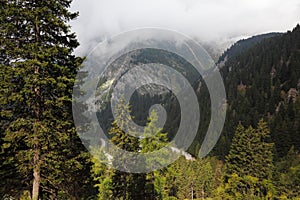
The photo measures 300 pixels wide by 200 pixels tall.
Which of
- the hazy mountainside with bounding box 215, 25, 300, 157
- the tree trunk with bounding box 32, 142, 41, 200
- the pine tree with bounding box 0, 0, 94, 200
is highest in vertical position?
the hazy mountainside with bounding box 215, 25, 300, 157

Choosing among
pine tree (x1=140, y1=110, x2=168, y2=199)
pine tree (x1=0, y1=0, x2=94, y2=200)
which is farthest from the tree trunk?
pine tree (x1=140, y1=110, x2=168, y2=199)

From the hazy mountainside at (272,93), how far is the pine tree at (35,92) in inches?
3489

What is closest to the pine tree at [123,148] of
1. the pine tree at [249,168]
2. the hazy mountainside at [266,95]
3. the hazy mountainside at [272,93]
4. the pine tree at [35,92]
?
the pine tree at [35,92]

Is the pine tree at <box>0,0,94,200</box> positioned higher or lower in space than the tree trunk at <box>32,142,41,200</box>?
higher

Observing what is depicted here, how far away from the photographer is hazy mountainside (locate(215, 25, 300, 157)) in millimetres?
102188

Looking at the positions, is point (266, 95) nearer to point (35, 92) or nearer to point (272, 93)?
point (272, 93)

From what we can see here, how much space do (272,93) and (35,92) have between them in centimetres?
15180

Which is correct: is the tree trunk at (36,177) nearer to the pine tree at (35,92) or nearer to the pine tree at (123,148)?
the pine tree at (35,92)

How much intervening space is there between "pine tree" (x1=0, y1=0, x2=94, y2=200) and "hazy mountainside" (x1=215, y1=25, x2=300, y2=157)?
291 feet

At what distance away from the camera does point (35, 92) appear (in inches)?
545

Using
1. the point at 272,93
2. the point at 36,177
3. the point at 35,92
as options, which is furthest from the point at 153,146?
the point at 272,93

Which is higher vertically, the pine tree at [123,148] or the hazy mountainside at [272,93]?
the hazy mountainside at [272,93]

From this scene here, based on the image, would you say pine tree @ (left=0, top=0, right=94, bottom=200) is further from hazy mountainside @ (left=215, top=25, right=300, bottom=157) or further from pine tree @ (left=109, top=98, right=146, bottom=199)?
hazy mountainside @ (left=215, top=25, right=300, bottom=157)

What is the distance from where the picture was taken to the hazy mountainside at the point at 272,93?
102 m
